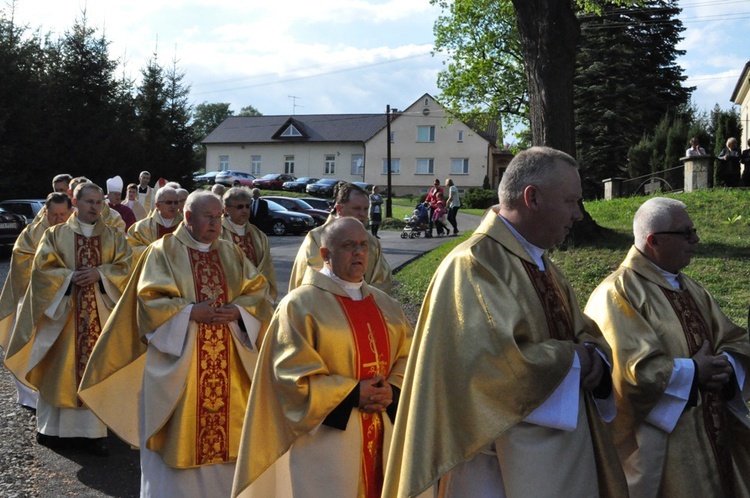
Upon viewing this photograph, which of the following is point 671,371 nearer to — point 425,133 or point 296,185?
point 296,185

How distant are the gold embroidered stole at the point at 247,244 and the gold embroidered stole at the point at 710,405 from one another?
4.13m

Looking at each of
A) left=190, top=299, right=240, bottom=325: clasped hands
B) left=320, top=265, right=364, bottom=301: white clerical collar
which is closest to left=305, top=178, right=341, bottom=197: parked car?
left=190, top=299, right=240, bottom=325: clasped hands

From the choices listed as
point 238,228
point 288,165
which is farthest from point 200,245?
point 288,165

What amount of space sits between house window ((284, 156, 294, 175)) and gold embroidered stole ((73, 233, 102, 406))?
65.3 m

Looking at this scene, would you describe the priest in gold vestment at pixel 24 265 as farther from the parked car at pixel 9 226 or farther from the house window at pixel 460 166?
the house window at pixel 460 166

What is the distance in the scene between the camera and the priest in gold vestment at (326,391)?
432cm

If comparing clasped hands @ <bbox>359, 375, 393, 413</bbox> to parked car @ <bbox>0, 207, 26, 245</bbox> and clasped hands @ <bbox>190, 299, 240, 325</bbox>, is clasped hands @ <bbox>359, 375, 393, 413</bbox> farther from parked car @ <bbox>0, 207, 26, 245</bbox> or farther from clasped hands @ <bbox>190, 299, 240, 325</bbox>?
parked car @ <bbox>0, 207, 26, 245</bbox>

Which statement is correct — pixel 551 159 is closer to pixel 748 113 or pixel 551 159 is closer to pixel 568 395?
pixel 568 395

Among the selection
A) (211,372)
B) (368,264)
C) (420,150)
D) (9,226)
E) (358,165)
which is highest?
(420,150)

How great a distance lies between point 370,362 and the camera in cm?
451

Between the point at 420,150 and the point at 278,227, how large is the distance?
38077mm

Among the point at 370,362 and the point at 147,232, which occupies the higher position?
the point at 147,232

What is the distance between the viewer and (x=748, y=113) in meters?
42.3

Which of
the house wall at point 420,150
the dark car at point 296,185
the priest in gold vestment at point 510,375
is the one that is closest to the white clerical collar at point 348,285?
the priest in gold vestment at point 510,375
